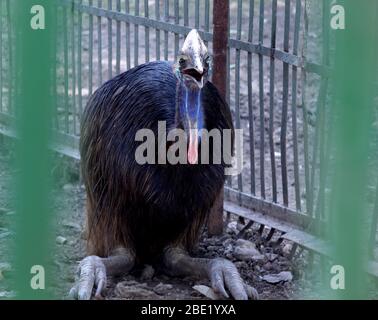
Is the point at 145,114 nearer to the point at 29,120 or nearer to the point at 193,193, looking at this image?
the point at 193,193

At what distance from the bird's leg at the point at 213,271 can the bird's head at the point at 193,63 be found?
0.68m

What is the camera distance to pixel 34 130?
1438mm

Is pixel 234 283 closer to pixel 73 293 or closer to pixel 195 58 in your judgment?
pixel 73 293

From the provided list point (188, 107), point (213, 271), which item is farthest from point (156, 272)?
point (188, 107)

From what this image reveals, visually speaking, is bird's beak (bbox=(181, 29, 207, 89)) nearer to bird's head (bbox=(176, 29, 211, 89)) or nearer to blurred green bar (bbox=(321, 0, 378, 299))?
bird's head (bbox=(176, 29, 211, 89))

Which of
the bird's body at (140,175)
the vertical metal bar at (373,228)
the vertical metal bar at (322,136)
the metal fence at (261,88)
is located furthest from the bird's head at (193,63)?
the vertical metal bar at (373,228)

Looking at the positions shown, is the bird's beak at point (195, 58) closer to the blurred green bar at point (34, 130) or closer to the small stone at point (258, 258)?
the small stone at point (258, 258)

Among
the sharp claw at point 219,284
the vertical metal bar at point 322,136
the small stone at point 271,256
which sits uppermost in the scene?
the vertical metal bar at point 322,136

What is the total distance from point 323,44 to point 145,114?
27.6 inches

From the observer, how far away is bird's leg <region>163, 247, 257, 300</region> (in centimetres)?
325

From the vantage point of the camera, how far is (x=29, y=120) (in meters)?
1.43

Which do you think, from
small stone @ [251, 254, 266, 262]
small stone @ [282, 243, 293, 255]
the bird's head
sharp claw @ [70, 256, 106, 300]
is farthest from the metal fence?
sharp claw @ [70, 256, 106, 300]

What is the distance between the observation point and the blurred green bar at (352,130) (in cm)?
139

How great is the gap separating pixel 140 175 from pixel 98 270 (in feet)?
1.21
